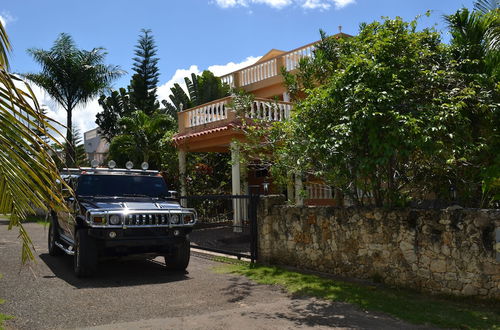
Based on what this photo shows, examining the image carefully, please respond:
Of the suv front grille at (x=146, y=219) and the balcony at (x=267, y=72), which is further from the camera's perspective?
the balcony at (x=267, y=72)

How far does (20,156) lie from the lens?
3264 mm

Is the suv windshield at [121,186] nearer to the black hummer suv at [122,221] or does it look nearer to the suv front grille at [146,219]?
the black hummer suv at [122,221]

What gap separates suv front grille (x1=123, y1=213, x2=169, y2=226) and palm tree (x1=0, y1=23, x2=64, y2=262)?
Result: 180 inches

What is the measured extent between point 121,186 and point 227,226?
435 centimetres

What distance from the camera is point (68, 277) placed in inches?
324

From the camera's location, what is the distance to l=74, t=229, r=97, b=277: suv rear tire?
7.91m

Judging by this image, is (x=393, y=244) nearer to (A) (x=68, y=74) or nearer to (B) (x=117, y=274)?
(B) (x=117, y=274)

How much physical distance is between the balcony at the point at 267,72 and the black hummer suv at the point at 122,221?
29.9 ft

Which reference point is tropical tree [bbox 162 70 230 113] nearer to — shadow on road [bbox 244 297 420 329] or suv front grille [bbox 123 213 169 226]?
suv front grille [bbox 123 213 169 226]

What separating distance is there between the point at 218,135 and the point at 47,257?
6599mm

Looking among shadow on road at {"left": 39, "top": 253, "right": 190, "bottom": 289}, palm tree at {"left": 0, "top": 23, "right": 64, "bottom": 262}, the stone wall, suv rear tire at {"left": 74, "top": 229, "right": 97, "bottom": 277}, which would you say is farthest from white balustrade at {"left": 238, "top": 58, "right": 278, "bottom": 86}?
palm tree at {"left": 0, "top": 23, "right": 64, "bottom": 262}

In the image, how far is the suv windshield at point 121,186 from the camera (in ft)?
29.9

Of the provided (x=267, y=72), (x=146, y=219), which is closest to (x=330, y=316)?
(x=146, y=219)

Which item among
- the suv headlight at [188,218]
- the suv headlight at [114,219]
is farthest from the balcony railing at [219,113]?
the suv headlight at [114,219]
